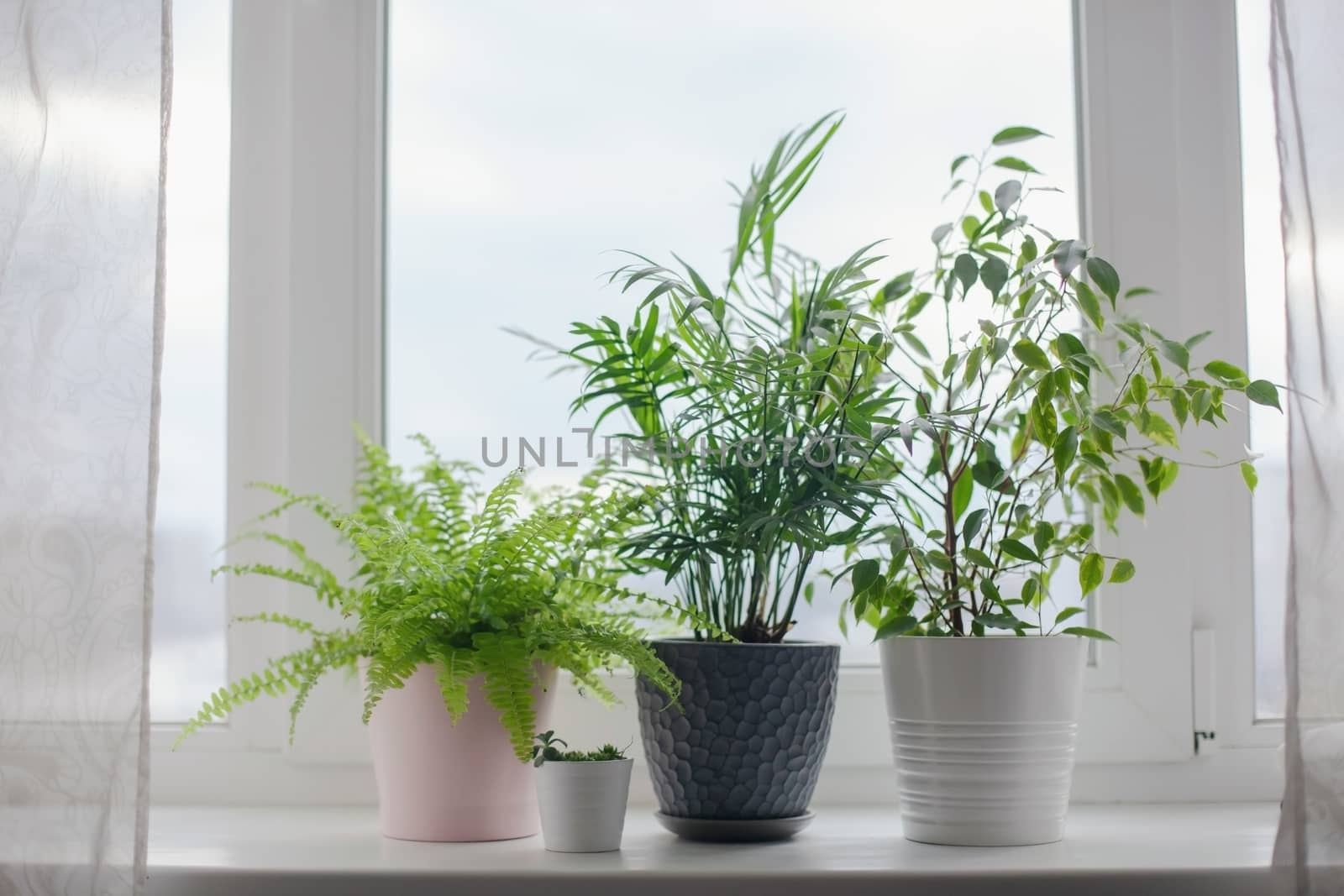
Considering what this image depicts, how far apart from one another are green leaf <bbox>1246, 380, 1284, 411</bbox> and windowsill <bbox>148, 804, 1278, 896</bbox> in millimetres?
391

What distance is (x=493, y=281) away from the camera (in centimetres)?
136

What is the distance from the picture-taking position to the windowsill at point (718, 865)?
3.00ft

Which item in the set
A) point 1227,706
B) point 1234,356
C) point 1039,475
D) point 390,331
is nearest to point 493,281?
point 390,331

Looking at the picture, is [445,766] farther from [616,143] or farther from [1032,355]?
[616,143]

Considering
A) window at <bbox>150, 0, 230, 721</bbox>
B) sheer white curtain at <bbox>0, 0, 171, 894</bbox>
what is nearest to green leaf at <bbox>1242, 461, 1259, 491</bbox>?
sheer white curtain at <bbox>0, 0, 171, 894</bbox>

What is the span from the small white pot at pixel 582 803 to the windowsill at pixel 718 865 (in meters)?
0.01

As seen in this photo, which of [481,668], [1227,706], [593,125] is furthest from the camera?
[593,125]

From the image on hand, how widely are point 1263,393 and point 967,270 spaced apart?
0.27 m

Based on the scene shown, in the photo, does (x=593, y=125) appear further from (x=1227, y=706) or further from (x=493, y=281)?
(x=1227, y=706)

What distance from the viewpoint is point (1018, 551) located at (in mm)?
1004

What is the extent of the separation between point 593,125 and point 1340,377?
0.86 metres

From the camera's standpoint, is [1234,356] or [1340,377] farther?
[1234,356]

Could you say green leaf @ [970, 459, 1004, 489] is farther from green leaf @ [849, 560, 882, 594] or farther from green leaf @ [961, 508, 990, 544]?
green leaf @ [849, 560, 882, 594]

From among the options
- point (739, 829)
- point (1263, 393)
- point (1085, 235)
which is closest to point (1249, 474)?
point (1263, 393)
